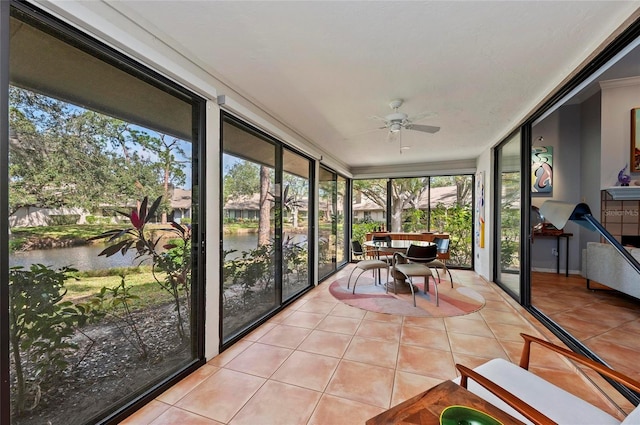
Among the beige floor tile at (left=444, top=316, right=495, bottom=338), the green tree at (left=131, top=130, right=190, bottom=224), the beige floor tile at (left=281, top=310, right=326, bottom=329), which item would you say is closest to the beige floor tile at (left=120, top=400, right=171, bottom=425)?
the green tree at (left=131, top=130, right=190, bottom=224)

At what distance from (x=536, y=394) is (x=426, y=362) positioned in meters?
1.00

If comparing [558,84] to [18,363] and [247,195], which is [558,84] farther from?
[18,363]

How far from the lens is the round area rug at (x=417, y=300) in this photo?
131 inches

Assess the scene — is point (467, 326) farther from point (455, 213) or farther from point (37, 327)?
point (455, 213)

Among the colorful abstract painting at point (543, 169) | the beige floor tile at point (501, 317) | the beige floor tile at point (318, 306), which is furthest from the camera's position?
the colorful abstract painting at point (543, 169)

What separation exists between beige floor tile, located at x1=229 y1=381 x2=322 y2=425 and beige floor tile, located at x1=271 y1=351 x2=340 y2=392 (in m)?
0.06

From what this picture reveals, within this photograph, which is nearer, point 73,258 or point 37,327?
point 37,327

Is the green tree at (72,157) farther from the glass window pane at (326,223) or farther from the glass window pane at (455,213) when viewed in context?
the glass window pane at (455,213)

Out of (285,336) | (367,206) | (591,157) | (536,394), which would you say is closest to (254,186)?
(285,336)

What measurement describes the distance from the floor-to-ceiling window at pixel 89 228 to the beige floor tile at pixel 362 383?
47.9 inches

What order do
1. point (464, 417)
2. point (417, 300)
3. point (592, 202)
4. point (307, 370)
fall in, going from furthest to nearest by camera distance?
point (592, 202) → point (417, 300) → point (307, 370) → point (464, 417)

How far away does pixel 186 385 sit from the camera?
6.37 feet

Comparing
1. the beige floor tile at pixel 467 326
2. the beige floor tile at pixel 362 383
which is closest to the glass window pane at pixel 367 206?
the beige floor tile at pixel 467 326

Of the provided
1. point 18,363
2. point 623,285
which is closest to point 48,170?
point 18,363
